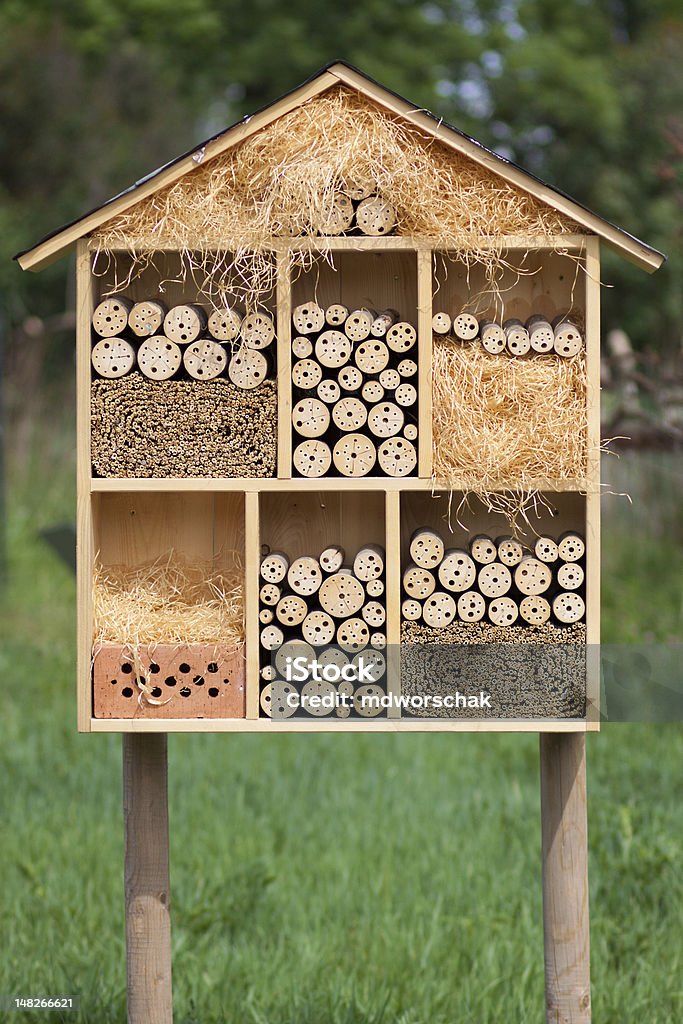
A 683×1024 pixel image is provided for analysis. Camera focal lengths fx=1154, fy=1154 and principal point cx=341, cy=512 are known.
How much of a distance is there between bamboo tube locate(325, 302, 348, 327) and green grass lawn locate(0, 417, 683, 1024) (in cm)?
208

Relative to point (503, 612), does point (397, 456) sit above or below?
above

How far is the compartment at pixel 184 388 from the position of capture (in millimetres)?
2965

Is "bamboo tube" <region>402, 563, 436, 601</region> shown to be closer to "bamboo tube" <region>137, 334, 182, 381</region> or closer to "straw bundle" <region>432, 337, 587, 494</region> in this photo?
"straw bundle" <region>432, 337, 587, 494</region>

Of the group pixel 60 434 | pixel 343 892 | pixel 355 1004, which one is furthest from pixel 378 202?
pixel 60 434

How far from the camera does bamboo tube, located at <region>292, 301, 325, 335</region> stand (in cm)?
304

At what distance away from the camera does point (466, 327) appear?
3.05 metres

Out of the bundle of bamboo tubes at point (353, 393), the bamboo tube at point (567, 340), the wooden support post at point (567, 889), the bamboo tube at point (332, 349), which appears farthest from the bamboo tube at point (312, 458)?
the wooden support post at point (567, 889)

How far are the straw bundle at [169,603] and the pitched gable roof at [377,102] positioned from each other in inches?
35.2

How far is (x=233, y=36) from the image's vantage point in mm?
19031

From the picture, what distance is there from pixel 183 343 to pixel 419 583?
889mm

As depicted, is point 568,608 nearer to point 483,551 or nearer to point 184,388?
point 483,551

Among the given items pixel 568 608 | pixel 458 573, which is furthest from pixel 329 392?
pixel 568 608

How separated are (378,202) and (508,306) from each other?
51 cm

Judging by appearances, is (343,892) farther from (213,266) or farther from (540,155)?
(540,155)
